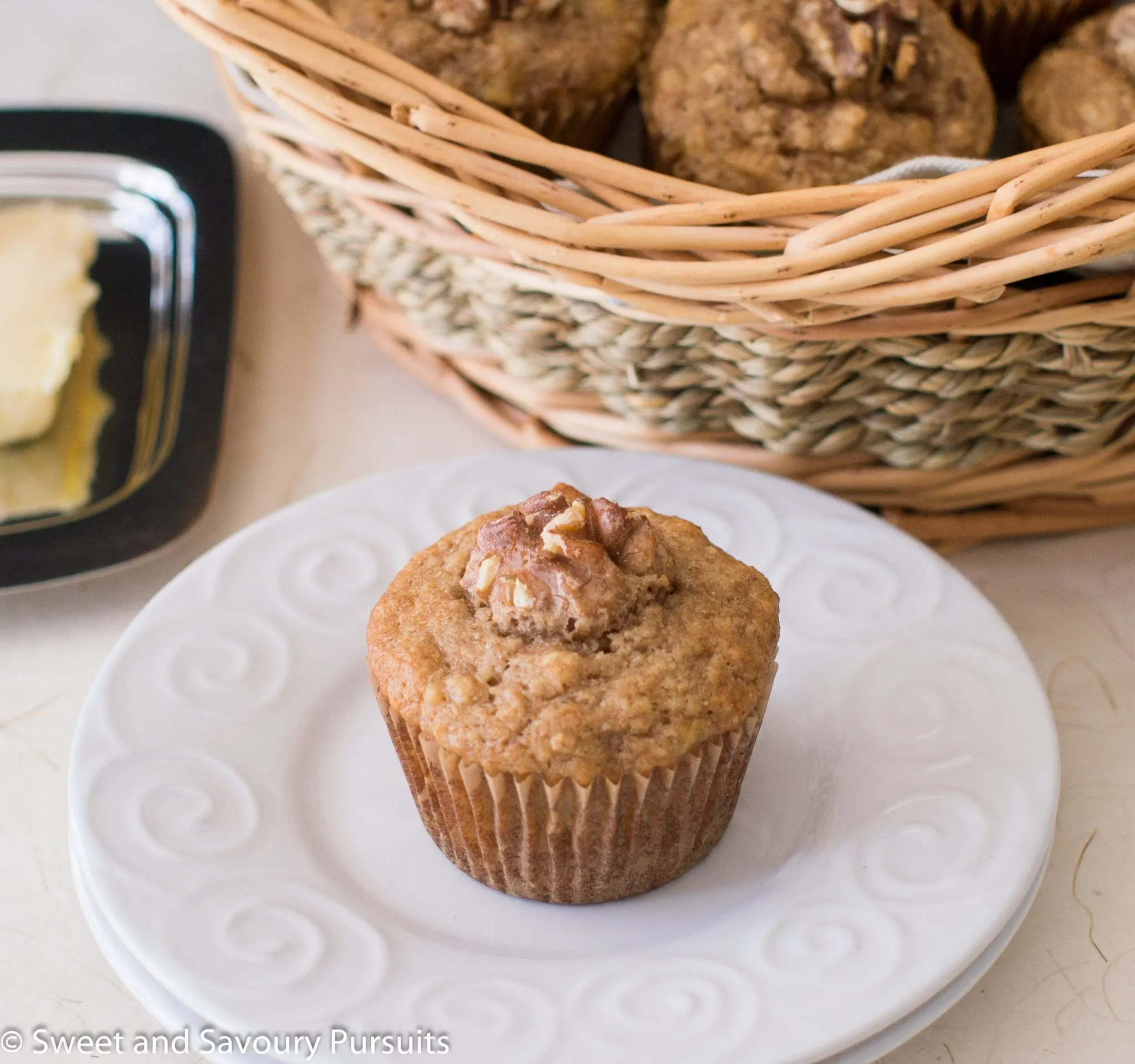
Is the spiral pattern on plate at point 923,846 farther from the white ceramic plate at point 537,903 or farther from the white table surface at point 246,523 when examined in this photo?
the white table surface at point 246,523

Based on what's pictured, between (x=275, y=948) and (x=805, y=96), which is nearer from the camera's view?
(x=275, y=948)

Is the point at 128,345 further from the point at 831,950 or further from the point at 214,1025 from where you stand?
the point at 831,950

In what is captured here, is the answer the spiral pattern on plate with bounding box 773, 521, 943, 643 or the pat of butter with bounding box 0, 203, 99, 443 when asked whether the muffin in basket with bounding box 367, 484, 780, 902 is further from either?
the pat of butter with bounding box 0, 203, 99, 443

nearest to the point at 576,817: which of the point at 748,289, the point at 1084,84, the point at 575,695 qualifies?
the point at 575,695

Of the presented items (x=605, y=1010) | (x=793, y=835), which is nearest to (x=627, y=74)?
(x=793, y=835)

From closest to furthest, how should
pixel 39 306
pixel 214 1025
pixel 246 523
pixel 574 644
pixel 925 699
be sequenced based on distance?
pixel 214 1025, pixel 574 644, pixel 925 699, pixel 246 523, pixel 39 306

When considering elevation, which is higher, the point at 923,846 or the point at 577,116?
the point at 577,116
